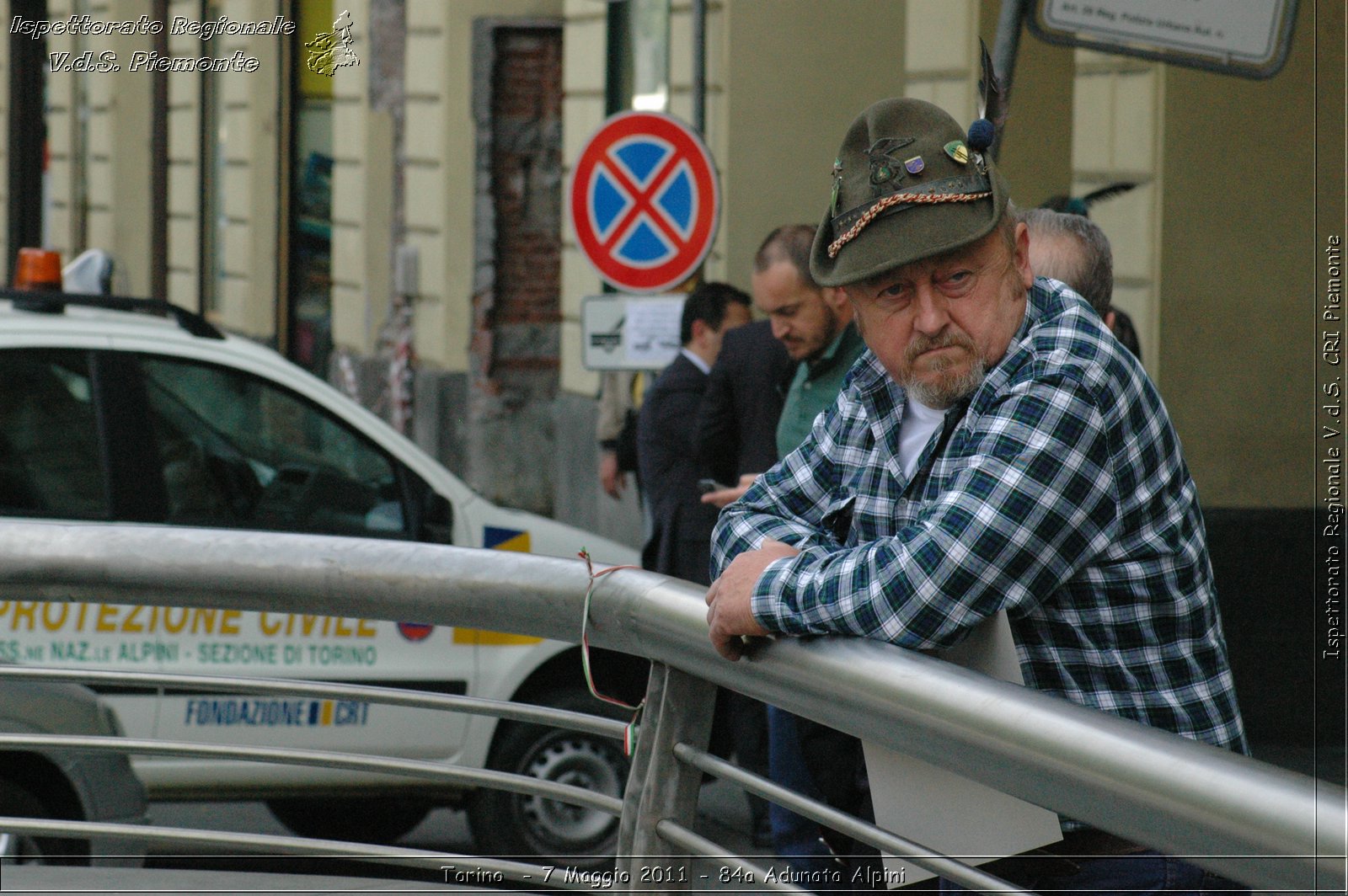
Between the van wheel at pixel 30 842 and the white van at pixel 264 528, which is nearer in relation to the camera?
the van wheel at pixel 30 842

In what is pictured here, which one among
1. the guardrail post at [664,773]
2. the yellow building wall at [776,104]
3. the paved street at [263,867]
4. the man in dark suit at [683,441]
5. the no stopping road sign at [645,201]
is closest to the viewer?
the guardrail post at [664,773]

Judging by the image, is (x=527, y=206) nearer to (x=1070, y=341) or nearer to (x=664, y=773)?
(x=664, y=773)

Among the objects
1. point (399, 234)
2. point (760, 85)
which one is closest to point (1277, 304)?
point (760, 85)

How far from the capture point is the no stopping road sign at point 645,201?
8.20 m

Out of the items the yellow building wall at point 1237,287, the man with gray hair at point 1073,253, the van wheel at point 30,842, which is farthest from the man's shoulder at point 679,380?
the man with gray hair at point 1073,253

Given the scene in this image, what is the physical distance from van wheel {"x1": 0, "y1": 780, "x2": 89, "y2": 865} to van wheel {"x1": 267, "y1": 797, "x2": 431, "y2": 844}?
1.51 meters

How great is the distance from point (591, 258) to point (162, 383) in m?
2.98

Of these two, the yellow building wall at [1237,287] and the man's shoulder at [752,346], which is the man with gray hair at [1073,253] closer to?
the man's shoulder at [752,346]

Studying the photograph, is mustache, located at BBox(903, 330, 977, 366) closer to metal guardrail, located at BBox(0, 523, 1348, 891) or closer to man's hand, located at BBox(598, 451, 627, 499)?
metal guardrail, located at BBox(0, 523, 1348, 891)

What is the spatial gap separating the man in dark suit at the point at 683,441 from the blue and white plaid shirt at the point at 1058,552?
4.23m

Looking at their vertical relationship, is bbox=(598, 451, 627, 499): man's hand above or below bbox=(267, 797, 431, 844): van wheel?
above

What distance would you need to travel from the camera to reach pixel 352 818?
606 cm

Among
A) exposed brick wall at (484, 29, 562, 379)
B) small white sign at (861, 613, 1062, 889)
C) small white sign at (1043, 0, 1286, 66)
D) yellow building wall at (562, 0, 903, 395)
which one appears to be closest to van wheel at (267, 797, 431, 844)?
small white sign at (1043, 0, 1286, 66)

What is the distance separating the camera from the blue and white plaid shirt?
6.57 feet
